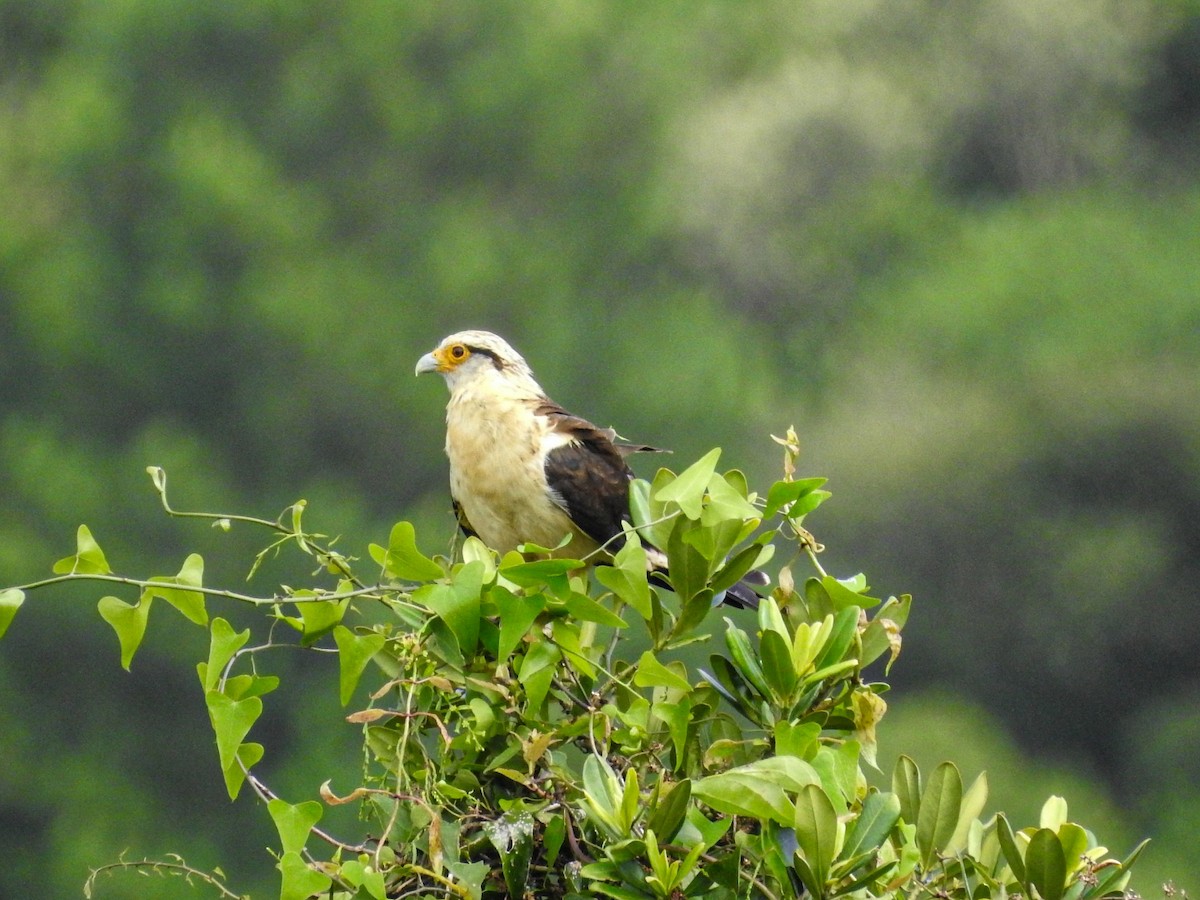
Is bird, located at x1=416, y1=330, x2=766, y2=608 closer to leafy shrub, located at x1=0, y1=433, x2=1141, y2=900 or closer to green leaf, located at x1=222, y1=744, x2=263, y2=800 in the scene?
leafy shrub, located at x1=0, y1=433, x2=1141, y2=900

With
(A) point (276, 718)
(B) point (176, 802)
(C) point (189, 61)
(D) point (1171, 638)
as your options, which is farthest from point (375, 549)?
(C) point (189, 61)

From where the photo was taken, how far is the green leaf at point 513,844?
104 cm

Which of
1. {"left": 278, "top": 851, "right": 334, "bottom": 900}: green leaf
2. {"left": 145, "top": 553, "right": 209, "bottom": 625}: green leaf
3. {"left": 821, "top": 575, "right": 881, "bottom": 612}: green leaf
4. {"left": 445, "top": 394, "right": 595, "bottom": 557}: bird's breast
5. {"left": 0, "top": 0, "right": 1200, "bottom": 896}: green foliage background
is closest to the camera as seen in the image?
{"left": 278, "top": 851, "right": 334, "bottom": 900}: green leaf

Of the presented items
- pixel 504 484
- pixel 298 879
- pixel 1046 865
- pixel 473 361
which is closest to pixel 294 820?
pixel 298 879

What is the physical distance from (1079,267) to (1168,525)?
1062 millimetres

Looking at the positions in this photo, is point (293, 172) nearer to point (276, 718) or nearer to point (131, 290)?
point (131, 290)

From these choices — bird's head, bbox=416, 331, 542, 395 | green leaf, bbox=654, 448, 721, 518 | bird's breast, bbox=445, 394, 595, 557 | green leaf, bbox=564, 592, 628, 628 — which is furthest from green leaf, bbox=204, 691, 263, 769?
bird's head, bbox=416, 331, 542, 395

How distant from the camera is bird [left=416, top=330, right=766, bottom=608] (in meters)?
2.08

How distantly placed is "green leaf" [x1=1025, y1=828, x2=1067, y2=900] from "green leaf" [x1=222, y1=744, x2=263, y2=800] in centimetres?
60

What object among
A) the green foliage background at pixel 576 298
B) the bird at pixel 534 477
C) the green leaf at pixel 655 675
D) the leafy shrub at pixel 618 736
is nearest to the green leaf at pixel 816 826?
the leafy shrub at pixel 618 736

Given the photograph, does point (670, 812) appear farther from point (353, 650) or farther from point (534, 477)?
point (534, 477)

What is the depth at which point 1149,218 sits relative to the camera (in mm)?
5707

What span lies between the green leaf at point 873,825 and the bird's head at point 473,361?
1.33 m

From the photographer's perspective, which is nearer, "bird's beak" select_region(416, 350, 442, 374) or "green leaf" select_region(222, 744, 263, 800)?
"green leaf" select_region(222, 744, 263, 800)
